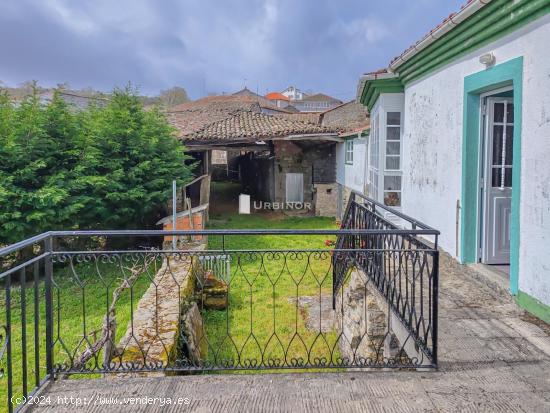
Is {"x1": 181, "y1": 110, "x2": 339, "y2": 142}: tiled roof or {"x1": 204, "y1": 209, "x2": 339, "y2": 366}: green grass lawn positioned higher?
{"x1": 181, "y1": 110, "x2": 339, "y2": 142}: tiled roof

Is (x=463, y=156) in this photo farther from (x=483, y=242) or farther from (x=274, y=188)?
(x=274, y=188)

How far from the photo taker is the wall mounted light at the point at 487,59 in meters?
4.66

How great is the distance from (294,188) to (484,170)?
39.1 feet

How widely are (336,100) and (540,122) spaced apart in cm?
6077

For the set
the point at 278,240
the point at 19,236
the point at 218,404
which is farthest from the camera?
the point at 278,240

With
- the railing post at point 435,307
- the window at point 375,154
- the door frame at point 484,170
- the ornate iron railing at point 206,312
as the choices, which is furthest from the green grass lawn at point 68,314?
the window at point 375,154

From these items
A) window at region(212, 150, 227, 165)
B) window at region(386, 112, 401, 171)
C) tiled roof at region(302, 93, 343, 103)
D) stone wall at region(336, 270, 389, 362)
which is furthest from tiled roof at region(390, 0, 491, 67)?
tiled roof at region(302, 93, 343, 103)

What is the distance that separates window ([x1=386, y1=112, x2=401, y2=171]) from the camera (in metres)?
8.11

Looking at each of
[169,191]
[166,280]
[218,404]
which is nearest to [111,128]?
[169,191]

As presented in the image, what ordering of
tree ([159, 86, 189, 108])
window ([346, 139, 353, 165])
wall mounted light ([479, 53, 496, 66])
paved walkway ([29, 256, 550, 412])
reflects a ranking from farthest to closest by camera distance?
tree ([159, 86, 189, 108]), window ([346, 139, 353, 165]), wall mounted light ([479, 53, 496, 66]), paved walkway ([29, 256, 550, 412])

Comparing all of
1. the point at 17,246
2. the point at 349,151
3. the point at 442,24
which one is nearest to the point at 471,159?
the point at 442,24

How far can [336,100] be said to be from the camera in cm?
6259

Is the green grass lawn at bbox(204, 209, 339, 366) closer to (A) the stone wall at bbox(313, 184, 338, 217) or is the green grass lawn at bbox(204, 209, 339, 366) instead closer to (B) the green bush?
(B) the green bush

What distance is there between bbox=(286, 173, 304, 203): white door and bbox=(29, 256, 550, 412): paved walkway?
13.6 meters
